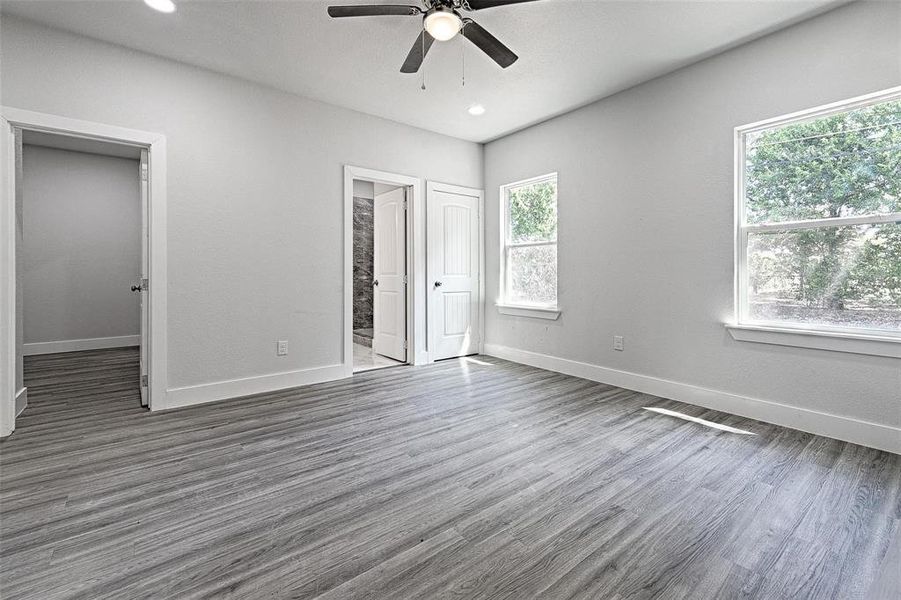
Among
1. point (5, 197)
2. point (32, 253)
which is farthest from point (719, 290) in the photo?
point (32, 253)

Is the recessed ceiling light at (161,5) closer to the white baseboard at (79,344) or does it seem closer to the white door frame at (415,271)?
the white door frame at (415,271)

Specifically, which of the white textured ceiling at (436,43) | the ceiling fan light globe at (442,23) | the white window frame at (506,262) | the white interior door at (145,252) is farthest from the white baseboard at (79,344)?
the ceiling fan light globe at (442,23)

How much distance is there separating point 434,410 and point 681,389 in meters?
2.07

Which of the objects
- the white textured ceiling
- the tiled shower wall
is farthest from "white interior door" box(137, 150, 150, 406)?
the tiled shower wall

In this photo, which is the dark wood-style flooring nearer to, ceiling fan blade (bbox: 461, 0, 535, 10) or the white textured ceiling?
ceiling fan blade (bbox: 461, 0, 535, 10)

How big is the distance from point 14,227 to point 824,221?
5.44 metres

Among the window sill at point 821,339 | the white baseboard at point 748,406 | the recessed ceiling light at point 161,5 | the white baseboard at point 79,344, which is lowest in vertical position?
the white baseboard at point 748,406

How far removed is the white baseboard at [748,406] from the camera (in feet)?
8.21

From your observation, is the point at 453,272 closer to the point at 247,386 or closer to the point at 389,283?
the point at 389,283

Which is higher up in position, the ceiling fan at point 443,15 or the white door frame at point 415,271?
the ceiling fan at point 443,15

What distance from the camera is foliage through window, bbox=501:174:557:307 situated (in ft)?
15.1

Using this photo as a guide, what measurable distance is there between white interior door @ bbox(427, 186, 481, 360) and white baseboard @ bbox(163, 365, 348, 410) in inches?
51.9

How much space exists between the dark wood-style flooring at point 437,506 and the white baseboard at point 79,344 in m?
3.11

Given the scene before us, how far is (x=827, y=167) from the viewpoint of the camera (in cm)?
271
